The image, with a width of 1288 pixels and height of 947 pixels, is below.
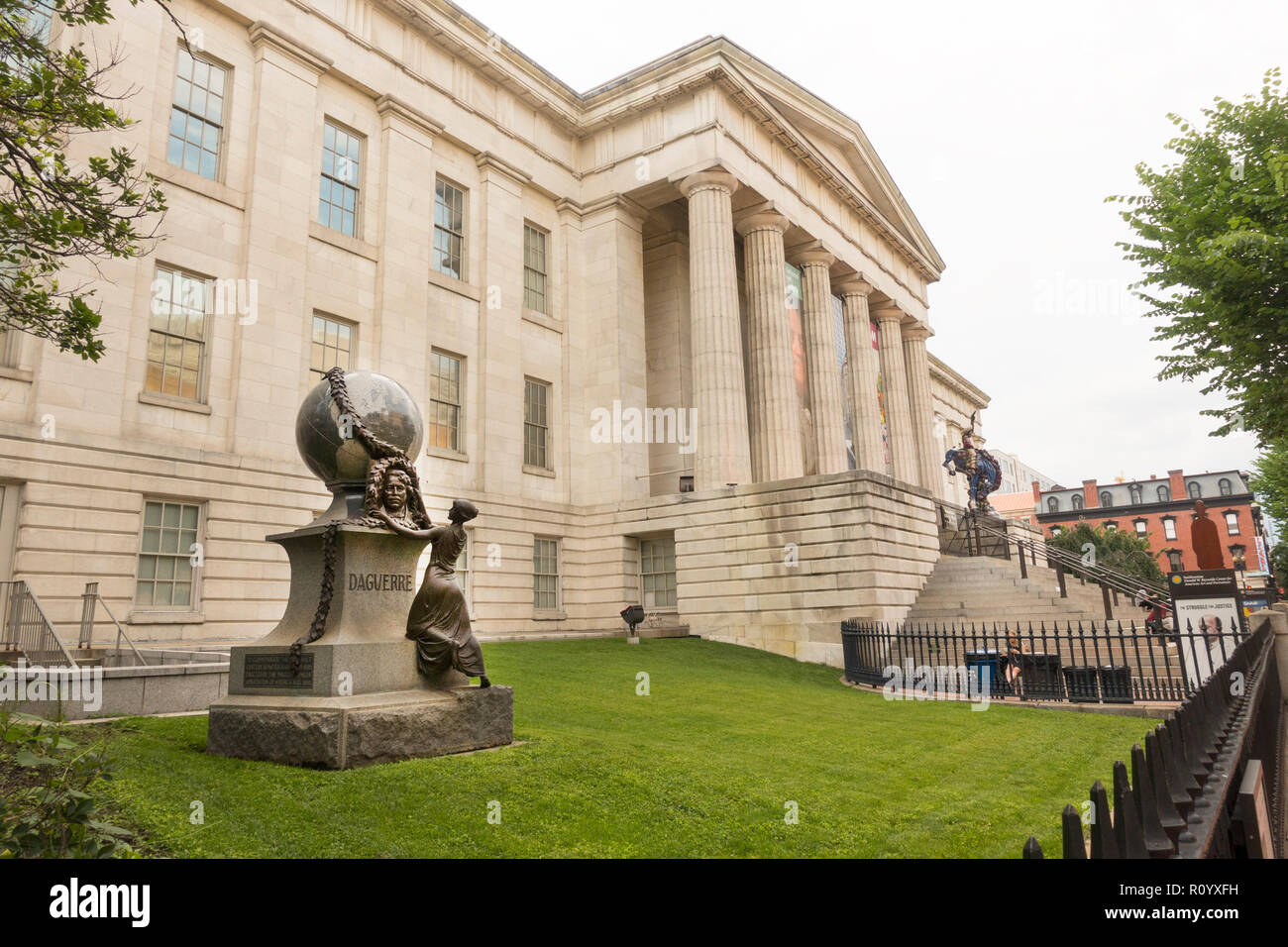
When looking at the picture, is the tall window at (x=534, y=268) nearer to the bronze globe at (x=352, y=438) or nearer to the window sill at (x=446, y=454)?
the window sill at (x=446, y=454)

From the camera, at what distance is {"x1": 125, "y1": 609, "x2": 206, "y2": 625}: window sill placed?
54.1 feet

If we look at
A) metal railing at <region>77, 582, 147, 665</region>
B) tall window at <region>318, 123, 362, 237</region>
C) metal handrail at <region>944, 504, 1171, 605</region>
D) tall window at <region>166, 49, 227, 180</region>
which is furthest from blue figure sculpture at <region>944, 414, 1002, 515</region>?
metal railing at <region>77, 582, 147, 665</region>

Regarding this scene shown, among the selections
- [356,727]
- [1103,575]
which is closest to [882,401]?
[1103,575]

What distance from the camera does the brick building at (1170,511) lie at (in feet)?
259

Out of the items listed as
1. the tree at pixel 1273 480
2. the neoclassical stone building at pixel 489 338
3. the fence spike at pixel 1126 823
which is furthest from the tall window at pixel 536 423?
the tree at pixel 1273 480

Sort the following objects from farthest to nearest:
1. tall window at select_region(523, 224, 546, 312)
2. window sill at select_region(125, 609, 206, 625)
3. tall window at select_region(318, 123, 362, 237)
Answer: tall window at select_region(523, 224, 546, 312)
tall window at select_region(318, 123, 362, 237)
window sill at select_region(125, 609, 206, 625)

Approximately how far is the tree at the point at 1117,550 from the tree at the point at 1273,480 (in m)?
18.6

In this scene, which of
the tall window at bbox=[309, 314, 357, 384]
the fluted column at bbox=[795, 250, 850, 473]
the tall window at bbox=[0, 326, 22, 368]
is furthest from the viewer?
the fluted column at bbox=[795, 250, 850, 473]

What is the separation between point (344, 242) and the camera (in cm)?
2242

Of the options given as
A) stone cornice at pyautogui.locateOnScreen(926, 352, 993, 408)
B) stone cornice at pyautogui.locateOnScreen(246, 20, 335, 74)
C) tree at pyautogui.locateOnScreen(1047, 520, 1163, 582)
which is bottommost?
tree at pyautogui.locateOnScreen(1047, 520, 1163, 582)

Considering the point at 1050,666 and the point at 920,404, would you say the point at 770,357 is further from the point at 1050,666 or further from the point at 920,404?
the point at 1050,666

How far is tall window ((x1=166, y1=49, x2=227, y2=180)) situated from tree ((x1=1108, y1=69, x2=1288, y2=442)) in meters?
22.8

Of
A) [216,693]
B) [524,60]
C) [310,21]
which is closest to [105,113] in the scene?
[216,693]

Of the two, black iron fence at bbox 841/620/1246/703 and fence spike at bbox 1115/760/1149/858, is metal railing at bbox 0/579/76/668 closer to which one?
fence spike at bbox 1115/760/1149/858
